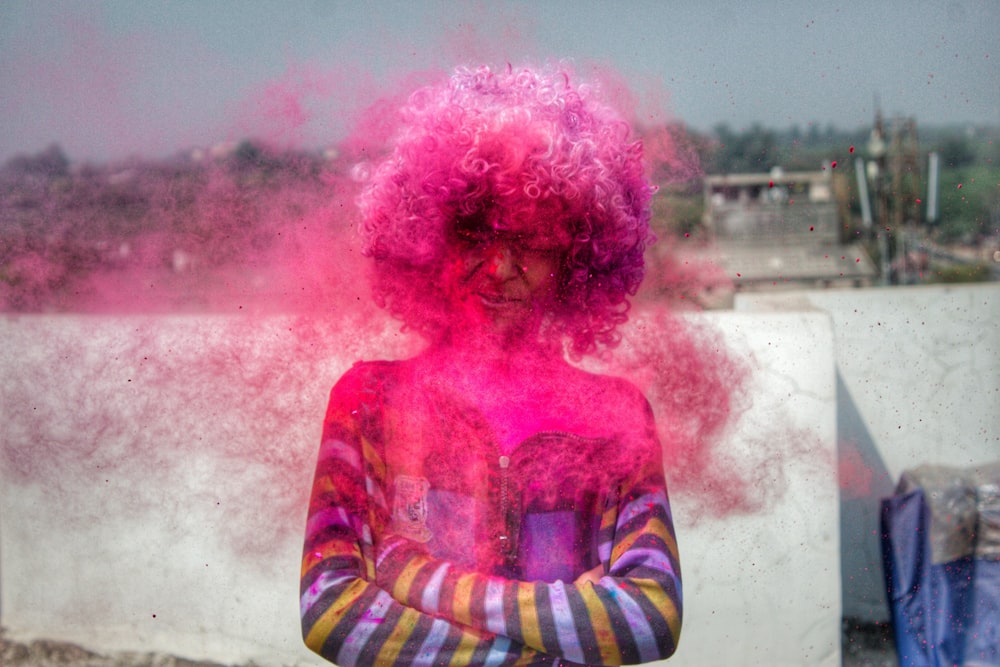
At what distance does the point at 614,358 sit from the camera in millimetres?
1680

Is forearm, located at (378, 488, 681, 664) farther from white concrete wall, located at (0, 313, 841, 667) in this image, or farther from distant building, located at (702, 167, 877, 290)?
distant building, located at (702, 167, 877, 290)

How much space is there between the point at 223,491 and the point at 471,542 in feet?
2.26

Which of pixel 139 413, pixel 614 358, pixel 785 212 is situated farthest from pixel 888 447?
pixel 139 413

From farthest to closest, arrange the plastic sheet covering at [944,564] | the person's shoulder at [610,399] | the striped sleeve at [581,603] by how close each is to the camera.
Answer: the plastic sheet covering at [944,564] → the person's shoulder at [610,399] → the striped sleeve at [581,603]

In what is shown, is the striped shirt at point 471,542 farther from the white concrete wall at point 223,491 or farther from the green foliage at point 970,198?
the green foliage at point 970,198

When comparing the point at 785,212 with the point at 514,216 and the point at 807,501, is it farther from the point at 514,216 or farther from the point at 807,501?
the point at 514,216

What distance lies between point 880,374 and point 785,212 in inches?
26.7

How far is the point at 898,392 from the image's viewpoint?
2.12 metres

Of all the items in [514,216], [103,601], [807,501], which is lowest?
[103,601]

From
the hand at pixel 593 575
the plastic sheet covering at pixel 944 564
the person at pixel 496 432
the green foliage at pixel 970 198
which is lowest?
the plastic sheet covering at pixel 944 564

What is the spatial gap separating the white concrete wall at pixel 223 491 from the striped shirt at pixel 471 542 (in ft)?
0.93

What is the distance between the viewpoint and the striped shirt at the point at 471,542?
4.02ft

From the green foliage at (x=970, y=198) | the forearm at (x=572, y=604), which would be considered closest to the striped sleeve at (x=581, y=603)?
the forearm at (x=572, y=604)

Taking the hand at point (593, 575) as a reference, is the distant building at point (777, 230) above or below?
above
